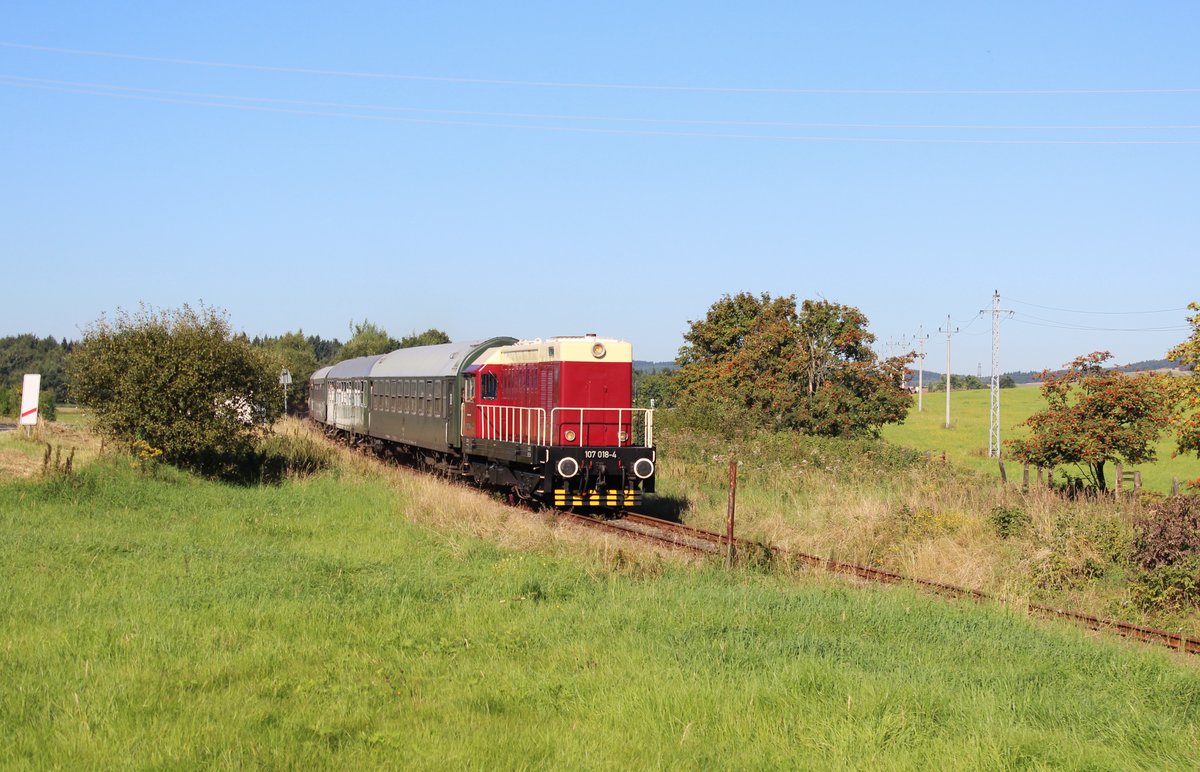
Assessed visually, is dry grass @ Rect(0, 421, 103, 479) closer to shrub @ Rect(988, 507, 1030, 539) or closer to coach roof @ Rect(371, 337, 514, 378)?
coach roof @ Rect(371, 337, 514, 378)

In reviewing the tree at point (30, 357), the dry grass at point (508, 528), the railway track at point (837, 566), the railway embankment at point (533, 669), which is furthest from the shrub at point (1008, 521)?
the tree at point (30, 357)

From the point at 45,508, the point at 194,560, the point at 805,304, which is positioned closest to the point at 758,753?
the point at 194,560

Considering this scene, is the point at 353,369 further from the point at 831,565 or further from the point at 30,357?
the point at 30,357

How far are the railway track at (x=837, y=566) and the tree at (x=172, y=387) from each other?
8628 mm

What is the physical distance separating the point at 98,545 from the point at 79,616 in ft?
14.5

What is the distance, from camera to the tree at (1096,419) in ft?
91.5

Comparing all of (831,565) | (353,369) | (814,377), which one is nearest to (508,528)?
(831,565)

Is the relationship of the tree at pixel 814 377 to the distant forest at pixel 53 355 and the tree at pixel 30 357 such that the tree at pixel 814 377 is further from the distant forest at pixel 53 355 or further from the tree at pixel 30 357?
the tree at pixel 30 357

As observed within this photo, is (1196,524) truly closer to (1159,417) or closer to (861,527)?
(861,527)

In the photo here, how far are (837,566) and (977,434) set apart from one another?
7186 cm

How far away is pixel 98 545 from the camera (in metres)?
13.8

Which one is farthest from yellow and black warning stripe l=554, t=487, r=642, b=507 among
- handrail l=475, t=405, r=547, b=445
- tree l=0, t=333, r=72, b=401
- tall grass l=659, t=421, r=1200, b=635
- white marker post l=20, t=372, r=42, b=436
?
tree l=0, t=333, r=72, b=401

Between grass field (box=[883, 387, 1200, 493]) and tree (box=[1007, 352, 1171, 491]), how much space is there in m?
10.8

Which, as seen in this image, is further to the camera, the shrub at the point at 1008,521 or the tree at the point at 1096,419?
the tree at the point at 1096,419
